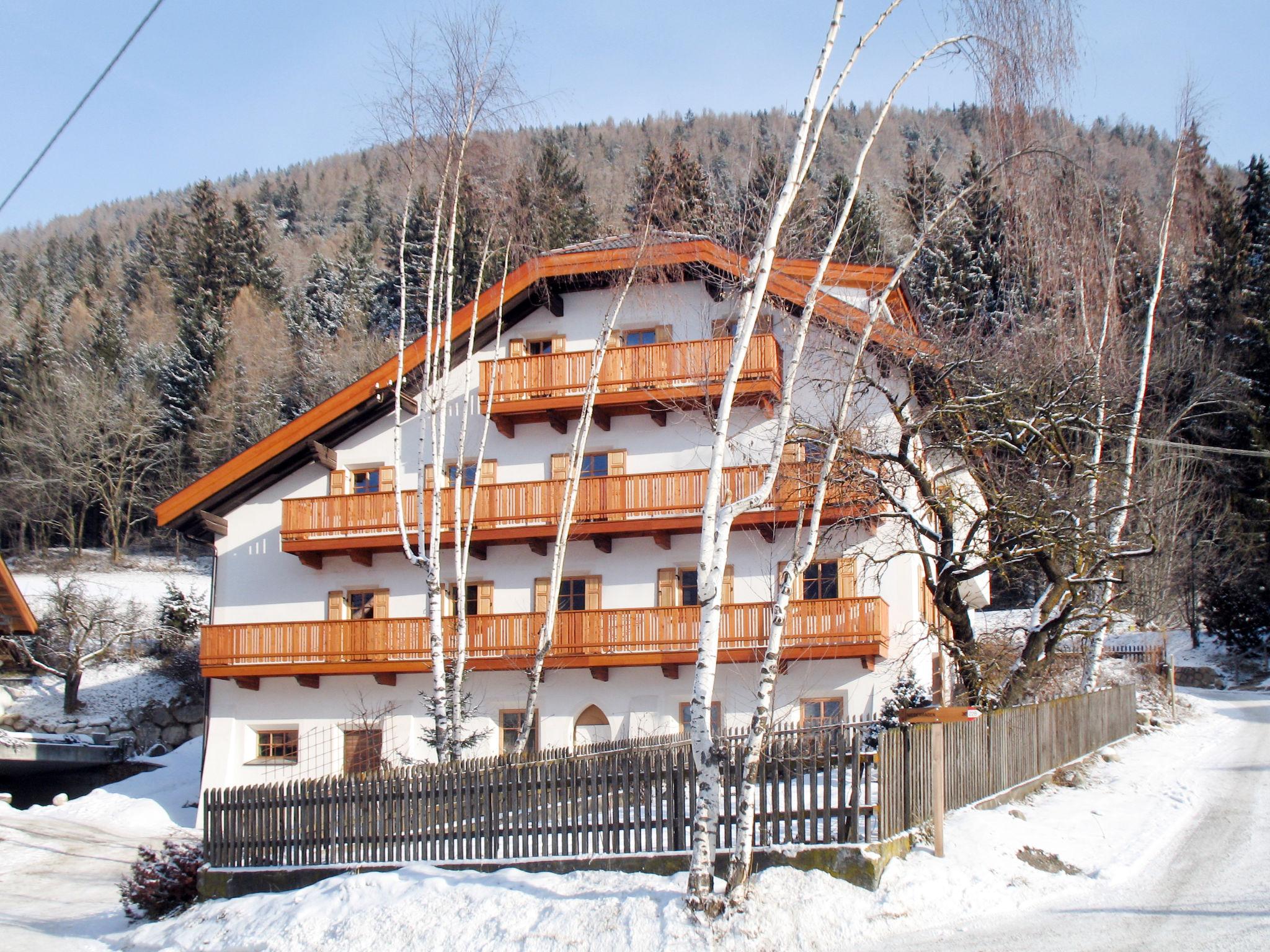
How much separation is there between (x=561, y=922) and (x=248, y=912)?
5046mm

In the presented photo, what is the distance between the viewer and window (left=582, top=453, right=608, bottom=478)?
27.5 m

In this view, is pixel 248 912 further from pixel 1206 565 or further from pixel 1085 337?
pixel 1206 565

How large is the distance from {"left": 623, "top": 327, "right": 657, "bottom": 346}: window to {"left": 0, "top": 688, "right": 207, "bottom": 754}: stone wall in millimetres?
22219

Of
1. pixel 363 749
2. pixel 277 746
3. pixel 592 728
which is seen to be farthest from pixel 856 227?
pixel 277 746

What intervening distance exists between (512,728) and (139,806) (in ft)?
32.0

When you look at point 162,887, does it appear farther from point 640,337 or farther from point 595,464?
point 640,337

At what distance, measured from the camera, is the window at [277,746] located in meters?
27.6

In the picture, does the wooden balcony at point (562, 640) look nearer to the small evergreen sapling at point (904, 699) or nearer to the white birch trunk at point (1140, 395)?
the small evergreen sapling at point (904, 699)

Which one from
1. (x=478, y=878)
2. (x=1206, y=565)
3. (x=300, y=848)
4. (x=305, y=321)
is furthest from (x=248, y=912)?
(x=305, y=321)

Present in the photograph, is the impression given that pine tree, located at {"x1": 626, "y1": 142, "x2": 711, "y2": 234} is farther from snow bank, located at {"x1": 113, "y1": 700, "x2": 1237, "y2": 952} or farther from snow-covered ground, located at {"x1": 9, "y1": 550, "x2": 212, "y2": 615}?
snow-covered ground, located at {"x1": 9, "y1": 550, "x2": 212, "y2": 615}

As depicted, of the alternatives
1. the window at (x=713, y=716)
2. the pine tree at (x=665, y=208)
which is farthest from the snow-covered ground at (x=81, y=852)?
the pine tree at (x=665, y=208)

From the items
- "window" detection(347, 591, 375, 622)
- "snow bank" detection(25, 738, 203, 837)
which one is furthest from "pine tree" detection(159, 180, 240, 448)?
"window" detection(347, 591, 375, 622)

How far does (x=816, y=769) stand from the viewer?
1226 cm

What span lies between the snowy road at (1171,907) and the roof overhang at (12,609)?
2143 cm
